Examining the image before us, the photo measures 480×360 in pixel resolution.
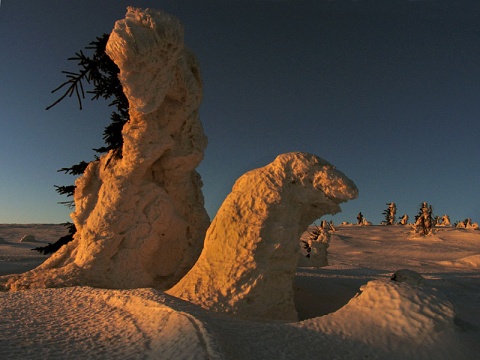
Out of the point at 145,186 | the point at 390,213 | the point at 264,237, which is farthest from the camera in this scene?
the point at 390,213

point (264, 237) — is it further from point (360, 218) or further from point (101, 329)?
point (360, 218)

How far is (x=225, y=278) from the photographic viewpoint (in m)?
3.82

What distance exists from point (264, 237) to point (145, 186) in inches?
116

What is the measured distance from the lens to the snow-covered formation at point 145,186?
16.4 ft

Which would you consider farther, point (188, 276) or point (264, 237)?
point (188, 276)

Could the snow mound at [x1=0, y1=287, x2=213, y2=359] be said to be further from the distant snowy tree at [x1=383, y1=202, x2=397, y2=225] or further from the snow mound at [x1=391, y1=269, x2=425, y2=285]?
the distant snowy tree at [x1=383, y1=202, x2=397, y2=225]

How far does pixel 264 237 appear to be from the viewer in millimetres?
3830

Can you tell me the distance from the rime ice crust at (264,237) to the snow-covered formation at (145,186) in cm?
207

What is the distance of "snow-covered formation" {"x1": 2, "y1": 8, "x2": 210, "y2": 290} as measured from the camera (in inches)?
197

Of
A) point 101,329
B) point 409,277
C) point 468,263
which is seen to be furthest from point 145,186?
point 468,263

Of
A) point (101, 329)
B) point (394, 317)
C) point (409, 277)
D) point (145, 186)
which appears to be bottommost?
point (101, 329)

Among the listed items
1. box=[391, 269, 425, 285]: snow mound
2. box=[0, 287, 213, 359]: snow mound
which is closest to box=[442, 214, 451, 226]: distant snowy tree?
box=[391, 269, 425, 285]: snow mound

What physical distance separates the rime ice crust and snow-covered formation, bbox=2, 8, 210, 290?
2066mm

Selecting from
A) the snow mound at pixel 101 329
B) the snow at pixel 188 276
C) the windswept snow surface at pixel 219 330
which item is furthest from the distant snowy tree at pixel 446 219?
the snow mound at pixel 101 329
